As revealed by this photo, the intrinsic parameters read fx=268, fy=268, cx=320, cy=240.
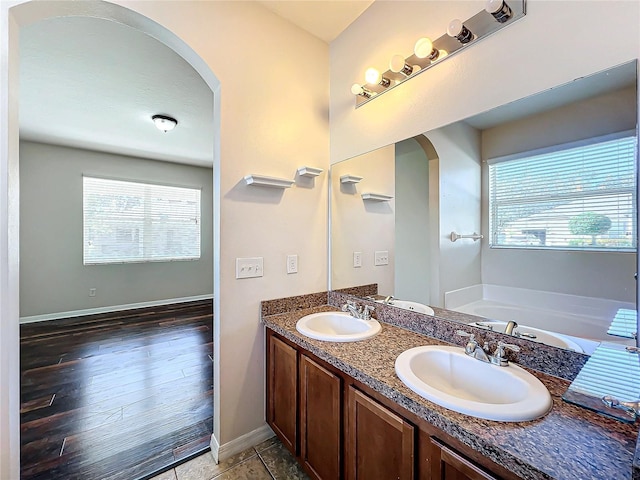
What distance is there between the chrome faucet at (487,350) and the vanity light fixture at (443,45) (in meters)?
1.33

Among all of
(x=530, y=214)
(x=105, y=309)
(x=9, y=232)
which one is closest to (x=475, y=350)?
(x=530, y=214)

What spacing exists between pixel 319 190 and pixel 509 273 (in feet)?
4.27

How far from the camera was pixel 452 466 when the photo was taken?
2.50 ft

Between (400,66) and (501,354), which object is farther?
(400,66)

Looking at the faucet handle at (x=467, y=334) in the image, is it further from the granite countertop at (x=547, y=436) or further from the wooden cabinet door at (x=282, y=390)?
the wooden cabinet door at (x=282, y=390)

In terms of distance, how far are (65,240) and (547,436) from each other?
573 centimetres

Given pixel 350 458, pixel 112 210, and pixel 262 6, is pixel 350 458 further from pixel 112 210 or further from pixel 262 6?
pixel 112 210

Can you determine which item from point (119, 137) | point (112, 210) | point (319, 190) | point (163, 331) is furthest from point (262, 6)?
point (112, 210)

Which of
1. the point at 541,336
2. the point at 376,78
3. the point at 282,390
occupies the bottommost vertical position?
the point at 282,390

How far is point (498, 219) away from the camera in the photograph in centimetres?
124

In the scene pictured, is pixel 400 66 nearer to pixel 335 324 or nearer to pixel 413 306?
pixel 413 306

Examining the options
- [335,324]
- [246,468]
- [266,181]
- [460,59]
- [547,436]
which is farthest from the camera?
[335,324]

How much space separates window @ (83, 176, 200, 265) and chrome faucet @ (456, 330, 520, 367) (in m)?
5.21

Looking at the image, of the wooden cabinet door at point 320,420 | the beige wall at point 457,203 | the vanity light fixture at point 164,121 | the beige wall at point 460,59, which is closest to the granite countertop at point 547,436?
the wooden cabinet door at point 320,420
